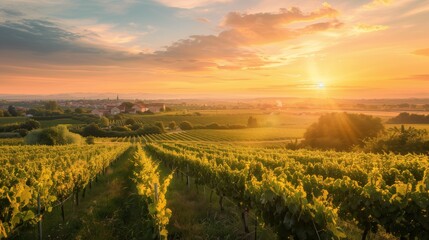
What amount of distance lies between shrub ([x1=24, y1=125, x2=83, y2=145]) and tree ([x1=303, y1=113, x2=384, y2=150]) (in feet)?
154

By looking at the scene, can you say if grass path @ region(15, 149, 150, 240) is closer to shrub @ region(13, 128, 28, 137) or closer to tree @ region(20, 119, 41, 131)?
shrub @ region(13, 128, 28, 137)

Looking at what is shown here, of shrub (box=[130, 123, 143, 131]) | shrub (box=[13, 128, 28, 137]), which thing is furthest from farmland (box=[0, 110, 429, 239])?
shrub (box=[130, 123, 143, 131])

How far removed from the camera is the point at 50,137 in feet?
194

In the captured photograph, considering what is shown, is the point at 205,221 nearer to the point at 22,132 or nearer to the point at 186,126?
the point at 22,132

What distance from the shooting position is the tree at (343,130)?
48.5 m

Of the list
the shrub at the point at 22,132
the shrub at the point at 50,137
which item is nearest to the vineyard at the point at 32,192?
the shrub at the point at 50,137

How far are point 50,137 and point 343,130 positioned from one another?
54.7 meters

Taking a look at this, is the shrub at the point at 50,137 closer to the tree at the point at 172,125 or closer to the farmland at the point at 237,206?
the tree at the point at 172,125

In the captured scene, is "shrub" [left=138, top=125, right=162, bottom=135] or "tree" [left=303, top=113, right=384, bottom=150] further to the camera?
"shrub" [left=138, top=125, right=162, bottom=135]

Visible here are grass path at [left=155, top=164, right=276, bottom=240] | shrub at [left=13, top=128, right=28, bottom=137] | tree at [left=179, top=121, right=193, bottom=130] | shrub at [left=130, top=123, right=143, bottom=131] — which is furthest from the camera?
tree at [left=179, top=121, right=193, bottom=130]

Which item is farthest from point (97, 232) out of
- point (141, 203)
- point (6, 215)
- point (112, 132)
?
point (112, 132)

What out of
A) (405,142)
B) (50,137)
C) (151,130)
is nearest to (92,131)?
(151,130)

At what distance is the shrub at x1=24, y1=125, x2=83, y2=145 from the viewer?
57.8 meters

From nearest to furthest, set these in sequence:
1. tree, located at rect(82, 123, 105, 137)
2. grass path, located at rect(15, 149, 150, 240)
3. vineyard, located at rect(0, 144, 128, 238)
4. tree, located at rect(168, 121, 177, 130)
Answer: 1. vineyard, located at rect(0, 144, 128, 238)
2. grass path, located at rect(15, 149, 150, 240)
3. tree, located at rect(82, 123, 105, 137)
4. tree, located at rect(168, 121, 177, 130)
